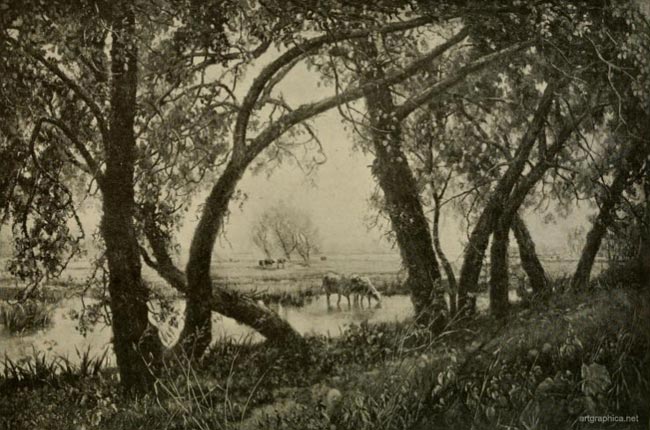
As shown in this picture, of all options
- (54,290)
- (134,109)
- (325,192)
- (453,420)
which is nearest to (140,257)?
(54,290)

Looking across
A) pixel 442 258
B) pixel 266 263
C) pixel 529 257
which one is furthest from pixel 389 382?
pixel 529 257

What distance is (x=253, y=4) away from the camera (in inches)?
112

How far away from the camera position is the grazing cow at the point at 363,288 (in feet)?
9.24

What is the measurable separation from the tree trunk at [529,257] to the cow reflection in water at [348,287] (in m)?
0.71

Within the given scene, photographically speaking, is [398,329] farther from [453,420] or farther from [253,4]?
[253,4]

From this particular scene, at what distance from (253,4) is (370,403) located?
1.62 metres

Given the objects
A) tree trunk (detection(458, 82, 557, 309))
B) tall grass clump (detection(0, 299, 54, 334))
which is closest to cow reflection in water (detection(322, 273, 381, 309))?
tree trunk (detection(458, 82, 557, 309))

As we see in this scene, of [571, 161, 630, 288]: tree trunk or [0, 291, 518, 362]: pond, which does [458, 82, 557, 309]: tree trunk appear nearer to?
[571, 161, 630, 288]: tree trunk

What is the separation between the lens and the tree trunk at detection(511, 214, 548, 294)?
309 cm

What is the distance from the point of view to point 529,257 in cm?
311

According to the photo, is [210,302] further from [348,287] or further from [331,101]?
[331,101]

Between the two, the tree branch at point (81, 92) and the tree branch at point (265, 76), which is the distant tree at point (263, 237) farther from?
the tree branch at point (81, 92)

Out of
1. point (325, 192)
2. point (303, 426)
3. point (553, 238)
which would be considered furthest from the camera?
point (553, 238)

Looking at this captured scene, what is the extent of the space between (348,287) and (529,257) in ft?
2.75
